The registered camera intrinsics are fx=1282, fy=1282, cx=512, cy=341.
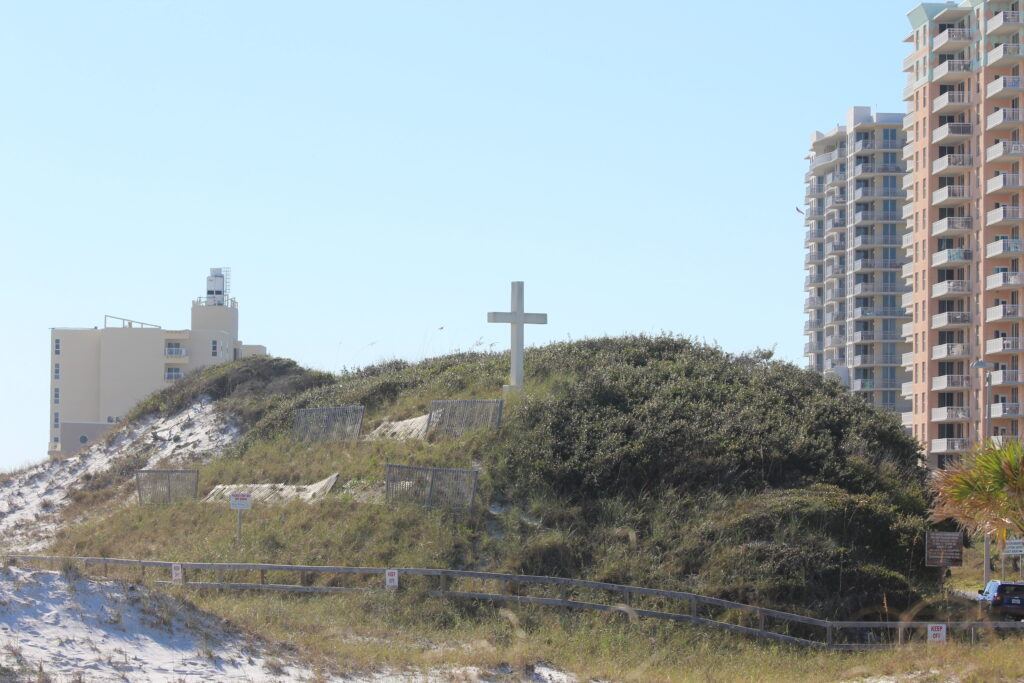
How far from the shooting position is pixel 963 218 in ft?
313

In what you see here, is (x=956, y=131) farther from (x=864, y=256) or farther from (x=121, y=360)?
(x=121, y=360)

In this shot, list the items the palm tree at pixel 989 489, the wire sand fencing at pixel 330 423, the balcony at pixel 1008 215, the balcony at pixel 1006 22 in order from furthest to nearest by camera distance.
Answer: the balcony at pixel 1006 22 < the balcony at pixel 1008 215 < the wire sand fencing at pixel 330 423 < the palm tree at pixel 989 489

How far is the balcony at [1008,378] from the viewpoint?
88.8m

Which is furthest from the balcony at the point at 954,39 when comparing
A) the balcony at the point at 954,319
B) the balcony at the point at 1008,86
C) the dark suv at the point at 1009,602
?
the dark suv at the point at 1009,602

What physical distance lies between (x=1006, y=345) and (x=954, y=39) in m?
24.2

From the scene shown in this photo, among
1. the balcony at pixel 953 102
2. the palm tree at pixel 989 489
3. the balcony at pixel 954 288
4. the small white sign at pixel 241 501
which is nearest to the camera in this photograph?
the palm tree at pixel 989 489

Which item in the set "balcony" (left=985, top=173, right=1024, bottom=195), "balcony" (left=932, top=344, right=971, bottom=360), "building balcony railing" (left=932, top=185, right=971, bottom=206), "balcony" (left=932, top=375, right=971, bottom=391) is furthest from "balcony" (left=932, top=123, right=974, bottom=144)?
"balcony" (left=932, top=375, right=971, bottom=391)

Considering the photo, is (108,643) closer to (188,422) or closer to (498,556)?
(498,556)

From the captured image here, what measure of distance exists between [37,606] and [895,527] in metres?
21.1

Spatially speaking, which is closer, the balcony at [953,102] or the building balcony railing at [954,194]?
the building balcony railing at [954,194]

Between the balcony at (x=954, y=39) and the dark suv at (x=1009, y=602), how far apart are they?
72130 millimetres

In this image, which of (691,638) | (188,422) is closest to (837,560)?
(691,638)

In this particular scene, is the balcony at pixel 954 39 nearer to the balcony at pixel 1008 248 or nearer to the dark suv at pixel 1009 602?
the balcony at pixel 1008 248

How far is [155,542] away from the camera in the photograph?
38.1m
